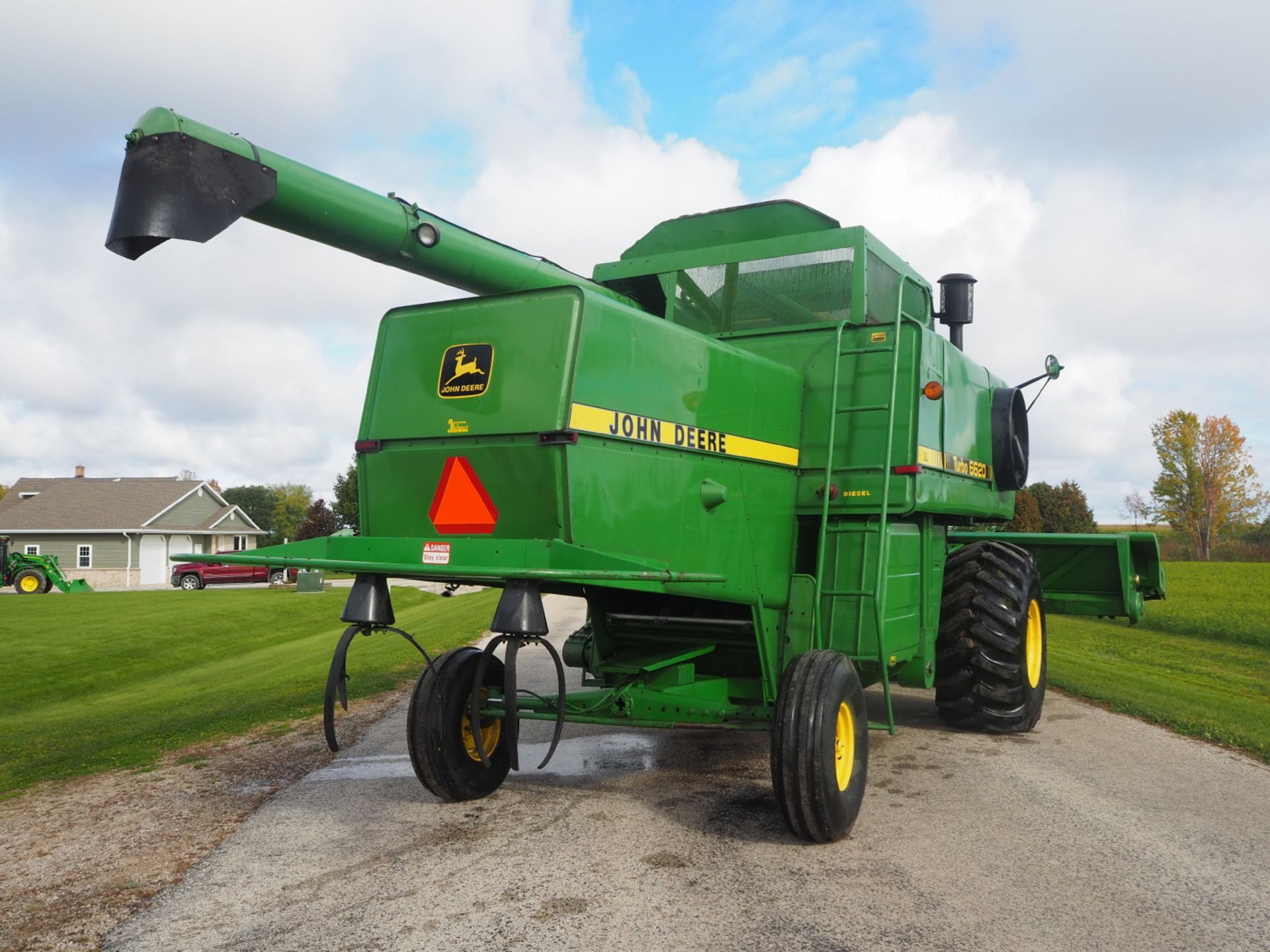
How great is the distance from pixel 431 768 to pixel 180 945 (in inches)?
82.1

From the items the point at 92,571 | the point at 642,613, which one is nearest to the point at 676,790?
the point at 642,613

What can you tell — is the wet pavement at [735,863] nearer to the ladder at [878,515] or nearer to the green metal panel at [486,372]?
the ladder at [878,515]

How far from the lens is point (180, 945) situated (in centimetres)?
378

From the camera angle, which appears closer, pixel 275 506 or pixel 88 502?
pixel 88 502

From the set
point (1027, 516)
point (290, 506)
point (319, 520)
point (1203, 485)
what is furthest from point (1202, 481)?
point (290, 506)

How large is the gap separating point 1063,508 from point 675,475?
137ft

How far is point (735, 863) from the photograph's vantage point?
187 inches

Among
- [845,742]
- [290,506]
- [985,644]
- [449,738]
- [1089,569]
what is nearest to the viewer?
[845,742]

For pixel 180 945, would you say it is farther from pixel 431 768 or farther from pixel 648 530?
pixel 648 530

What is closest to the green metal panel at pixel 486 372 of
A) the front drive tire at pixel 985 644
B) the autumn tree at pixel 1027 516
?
the front drive tire at pixel 985 644

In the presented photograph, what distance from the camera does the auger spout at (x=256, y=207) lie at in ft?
13.8

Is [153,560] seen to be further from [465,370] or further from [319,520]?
[465,370]

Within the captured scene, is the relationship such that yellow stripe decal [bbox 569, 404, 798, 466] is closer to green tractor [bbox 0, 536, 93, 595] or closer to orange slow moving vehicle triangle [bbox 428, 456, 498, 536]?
orange slow moving vehicle triangle [bbox 428, 456, 498, 536]

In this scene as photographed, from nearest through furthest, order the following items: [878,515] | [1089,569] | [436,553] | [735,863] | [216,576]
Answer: [436,553], [735,863], [878,515], [1089,569], [216,576]
